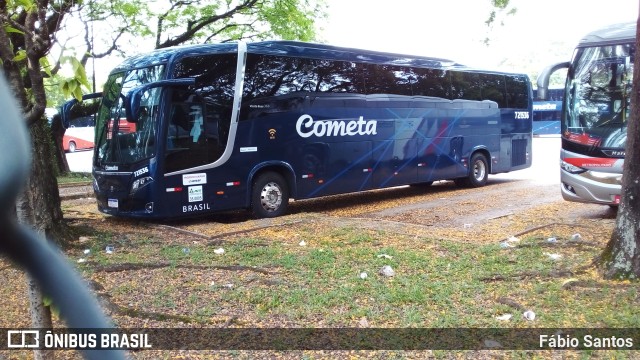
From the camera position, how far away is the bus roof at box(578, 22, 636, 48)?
11.1 meters

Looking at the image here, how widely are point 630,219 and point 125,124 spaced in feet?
28.4

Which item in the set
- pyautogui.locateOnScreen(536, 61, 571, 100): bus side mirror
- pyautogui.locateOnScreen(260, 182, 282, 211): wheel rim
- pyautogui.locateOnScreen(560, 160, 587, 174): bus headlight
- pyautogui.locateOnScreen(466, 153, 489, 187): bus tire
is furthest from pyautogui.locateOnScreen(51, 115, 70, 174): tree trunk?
pyautogui.locateOnScreen(560, 160, 587, 174): bus headlight

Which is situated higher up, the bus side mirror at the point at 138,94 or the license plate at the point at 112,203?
the bus side mirror at the point at 138,94

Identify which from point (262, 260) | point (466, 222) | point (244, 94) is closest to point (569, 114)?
point (466, 222)

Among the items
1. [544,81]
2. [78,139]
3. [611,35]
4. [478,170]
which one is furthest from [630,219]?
[78,139]

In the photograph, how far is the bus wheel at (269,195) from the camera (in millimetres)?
12273

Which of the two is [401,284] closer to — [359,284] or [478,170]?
[359,284]

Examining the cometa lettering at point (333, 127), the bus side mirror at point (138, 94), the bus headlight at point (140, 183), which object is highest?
the bus side mirror at point (138, 94)

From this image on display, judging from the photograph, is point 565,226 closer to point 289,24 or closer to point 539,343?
point 539,343

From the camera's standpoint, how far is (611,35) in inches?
445

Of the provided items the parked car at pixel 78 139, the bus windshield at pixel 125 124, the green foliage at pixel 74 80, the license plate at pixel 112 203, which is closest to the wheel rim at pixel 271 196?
the bus windshield at pixel 125 124

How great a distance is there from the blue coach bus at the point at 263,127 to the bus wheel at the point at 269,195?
0.02 m

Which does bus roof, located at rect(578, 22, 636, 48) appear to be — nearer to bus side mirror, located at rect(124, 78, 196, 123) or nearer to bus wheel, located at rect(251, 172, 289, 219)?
bus wheel, located at rect(251, 172, 289, 219)

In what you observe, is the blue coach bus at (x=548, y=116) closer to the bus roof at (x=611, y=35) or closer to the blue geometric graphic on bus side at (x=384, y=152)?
the blue geometric graphic on bus side at (x=384, y=152)
